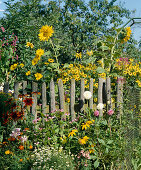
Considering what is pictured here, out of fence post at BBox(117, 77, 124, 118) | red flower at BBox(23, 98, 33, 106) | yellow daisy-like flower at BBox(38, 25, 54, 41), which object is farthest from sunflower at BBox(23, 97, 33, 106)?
fence post at BBox(117, 77, 124, 118)

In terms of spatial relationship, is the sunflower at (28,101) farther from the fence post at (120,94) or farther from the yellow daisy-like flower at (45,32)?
the fence post at (120,94)

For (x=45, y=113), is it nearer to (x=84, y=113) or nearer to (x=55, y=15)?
(x=84, y=113)

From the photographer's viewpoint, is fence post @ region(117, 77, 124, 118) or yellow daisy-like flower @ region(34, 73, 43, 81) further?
yellow daisy-like flower @ region(34, 73, 43, 81)

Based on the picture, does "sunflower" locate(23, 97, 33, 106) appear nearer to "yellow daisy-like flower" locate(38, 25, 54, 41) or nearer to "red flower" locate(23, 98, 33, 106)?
"red flower" locate(23, 98, 33, 106)

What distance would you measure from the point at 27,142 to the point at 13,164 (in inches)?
14.1

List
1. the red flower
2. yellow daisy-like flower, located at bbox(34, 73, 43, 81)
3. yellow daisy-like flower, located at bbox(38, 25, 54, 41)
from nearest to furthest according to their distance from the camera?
the red flower
yellow daisy-like flower, located at bbox(38, 25, 54, 41)
yellow daisy-like flower, located at bbox(34, 73, 43, 81)

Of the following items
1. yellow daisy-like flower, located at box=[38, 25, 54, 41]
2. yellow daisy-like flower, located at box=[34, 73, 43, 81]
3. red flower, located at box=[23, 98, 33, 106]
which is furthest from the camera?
yellow daisy-like flower, located at box=[34, 73, 43, 81]

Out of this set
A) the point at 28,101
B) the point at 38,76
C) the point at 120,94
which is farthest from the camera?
the point at 38,76

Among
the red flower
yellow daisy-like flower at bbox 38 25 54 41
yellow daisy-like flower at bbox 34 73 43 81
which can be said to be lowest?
the red flower

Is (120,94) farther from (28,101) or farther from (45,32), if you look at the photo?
(45,32)

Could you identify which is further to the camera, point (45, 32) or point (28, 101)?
point (45, 32)

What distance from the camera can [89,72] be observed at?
551 cm

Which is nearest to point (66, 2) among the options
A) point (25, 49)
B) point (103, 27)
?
point (103, 27)

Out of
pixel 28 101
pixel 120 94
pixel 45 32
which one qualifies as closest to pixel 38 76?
pixel 28 101
